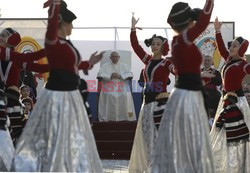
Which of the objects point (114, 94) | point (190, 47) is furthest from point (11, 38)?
point (114, 94)

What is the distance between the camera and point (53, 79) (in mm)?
5918

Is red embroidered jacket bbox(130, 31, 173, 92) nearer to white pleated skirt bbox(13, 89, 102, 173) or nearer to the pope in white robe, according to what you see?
white pleated skirt bbox(13, 89, 102, 173)

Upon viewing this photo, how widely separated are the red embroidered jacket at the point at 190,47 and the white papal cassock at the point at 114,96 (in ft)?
29.8

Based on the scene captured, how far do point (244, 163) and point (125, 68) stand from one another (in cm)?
751

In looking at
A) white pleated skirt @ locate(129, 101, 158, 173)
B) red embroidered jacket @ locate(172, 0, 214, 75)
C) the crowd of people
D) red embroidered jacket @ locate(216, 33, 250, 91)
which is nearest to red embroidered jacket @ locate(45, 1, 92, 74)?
the crowd of people

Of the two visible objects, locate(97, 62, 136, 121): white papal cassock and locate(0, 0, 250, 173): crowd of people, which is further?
locate(97, 62, 136, 121): white papal cassock

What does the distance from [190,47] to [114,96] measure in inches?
364

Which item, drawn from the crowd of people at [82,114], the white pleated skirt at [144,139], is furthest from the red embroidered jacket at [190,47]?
the white pleated skirt at [144,139]

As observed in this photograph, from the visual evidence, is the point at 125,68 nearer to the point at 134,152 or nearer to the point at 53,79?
the point at 134,152

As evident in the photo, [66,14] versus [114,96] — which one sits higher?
[66,14]

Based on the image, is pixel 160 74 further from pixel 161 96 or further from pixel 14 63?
pixel 14 63

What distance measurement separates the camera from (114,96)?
15266mm

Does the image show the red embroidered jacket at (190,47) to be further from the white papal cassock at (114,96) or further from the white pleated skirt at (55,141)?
the white papal cassock at (114,96)

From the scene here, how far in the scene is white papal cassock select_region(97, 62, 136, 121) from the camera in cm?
1525
